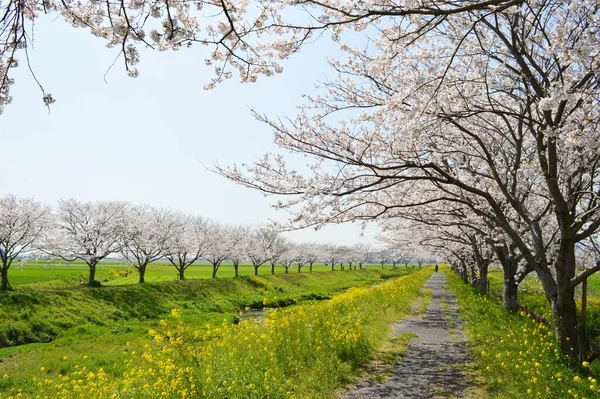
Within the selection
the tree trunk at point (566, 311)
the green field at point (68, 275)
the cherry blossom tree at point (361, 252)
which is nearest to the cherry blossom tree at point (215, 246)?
the green field at point (68, 275)

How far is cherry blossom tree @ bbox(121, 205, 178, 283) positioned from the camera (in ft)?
104

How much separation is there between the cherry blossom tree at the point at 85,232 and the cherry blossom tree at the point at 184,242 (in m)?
5.12

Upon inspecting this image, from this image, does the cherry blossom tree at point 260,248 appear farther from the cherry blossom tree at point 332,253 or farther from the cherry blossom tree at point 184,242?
the cherry blossom tree at point 332,253

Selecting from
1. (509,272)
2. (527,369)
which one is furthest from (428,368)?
(509,272)

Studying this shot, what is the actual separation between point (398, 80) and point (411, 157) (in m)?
1.58

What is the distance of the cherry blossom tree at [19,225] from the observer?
2412 centimetres

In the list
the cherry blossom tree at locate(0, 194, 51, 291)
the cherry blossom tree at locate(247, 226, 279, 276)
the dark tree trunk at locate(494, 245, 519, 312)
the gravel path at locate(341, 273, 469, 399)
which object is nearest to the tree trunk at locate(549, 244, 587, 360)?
the gravel path at locate(341, 273, 469, 399)

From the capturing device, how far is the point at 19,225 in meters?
25.3

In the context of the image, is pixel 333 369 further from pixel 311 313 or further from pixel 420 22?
pixel 420 22

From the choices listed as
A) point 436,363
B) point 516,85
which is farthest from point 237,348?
point 516,85

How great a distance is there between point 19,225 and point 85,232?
15.2ft

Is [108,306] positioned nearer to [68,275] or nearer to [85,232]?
[85,232]

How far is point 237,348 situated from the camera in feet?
22.1

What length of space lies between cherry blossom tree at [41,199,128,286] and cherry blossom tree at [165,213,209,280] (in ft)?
16.8
